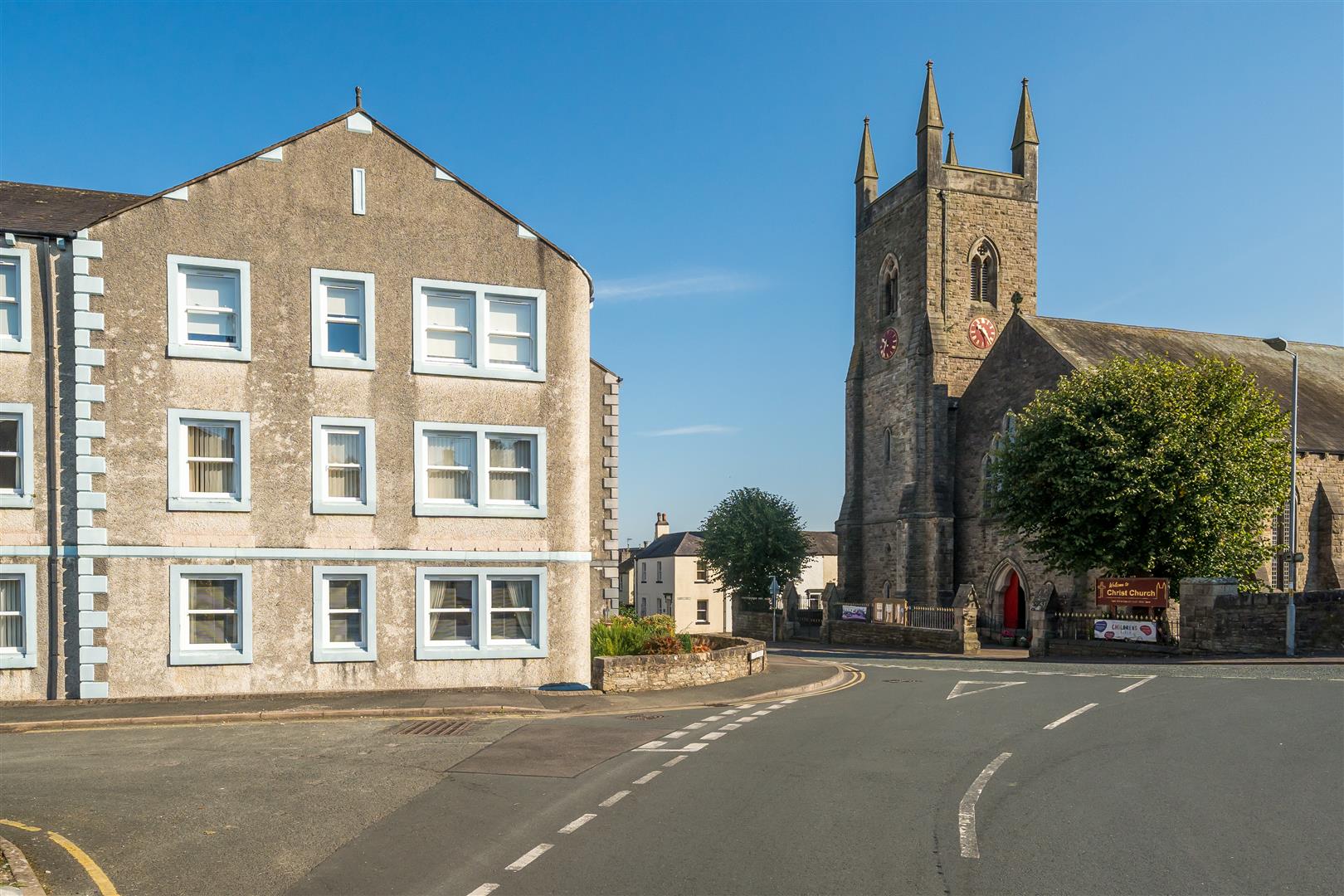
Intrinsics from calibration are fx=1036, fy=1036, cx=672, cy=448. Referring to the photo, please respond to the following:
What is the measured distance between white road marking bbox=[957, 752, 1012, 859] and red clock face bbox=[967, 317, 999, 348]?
137 feet

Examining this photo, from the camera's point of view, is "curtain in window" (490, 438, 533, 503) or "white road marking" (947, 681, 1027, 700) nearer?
"curtain in window" (490, 438, 533, 503)

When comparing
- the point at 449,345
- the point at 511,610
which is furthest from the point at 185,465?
the point at 511,610

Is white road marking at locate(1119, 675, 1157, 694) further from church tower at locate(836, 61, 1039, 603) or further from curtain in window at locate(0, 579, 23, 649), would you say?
church tower at locate(836, 61, 1039, 603)

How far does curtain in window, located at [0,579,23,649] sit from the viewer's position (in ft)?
57.5

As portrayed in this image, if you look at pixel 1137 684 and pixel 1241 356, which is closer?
pixel 1137 684

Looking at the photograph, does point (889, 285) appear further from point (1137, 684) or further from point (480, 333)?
point (480, 333)

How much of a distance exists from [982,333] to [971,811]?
45.3 meters

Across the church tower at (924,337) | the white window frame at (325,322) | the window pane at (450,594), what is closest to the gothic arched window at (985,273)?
the church tower at (924,337)

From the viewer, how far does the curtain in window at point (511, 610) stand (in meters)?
19.9

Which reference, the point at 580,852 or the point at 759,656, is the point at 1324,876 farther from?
the point at 759,656

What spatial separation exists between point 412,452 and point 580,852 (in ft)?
40.6

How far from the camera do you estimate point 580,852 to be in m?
8.29

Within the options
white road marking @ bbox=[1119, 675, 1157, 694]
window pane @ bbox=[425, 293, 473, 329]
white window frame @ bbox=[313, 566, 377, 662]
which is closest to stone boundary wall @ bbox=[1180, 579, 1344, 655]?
white road marking @ bbox=[1119, 675, 1157, 694]

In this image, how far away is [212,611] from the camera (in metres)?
18.2
